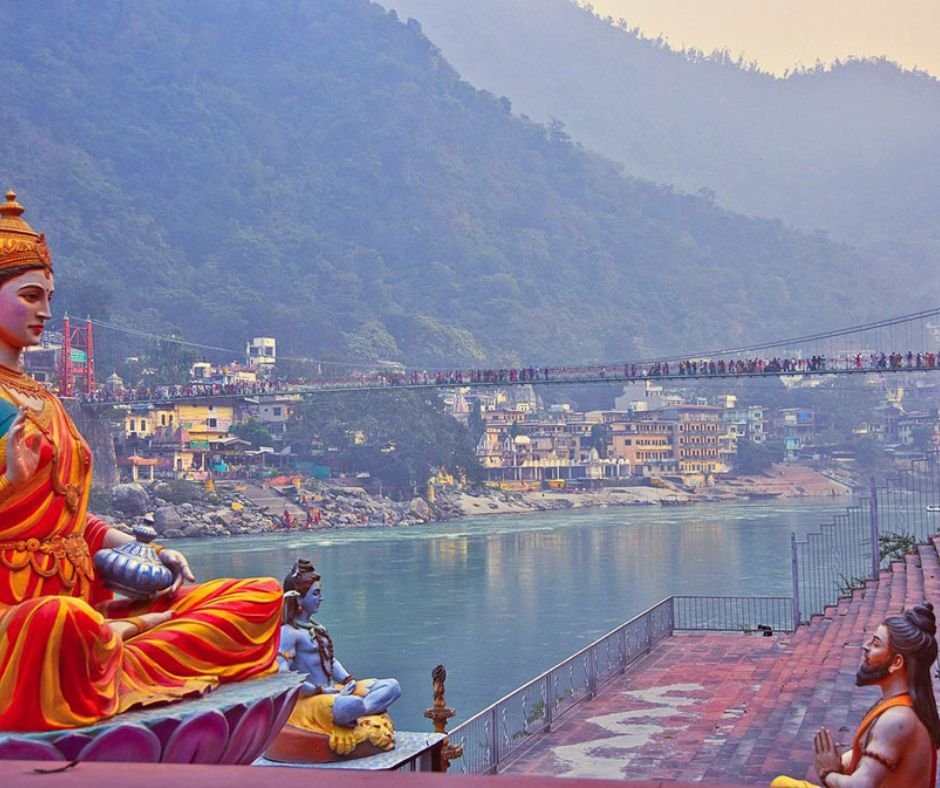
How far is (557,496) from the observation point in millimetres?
48188

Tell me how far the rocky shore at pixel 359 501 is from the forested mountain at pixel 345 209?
12.0 m

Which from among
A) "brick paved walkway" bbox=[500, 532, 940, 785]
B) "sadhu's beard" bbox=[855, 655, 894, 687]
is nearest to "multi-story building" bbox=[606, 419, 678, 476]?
"brick paved walkway" bbox=[500, 532, 940, 785]

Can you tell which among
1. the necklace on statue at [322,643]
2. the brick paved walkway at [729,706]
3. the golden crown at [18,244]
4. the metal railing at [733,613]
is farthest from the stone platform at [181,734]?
the metal railing at [733,613]

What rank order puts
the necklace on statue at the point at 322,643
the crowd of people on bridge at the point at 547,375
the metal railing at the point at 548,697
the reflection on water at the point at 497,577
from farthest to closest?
the crowd of people on bridge at the point at 547,375
the reflection on water at the point at 497,577
the metal railing at the point at 548,697
the necklace on statue at the point at 322,643

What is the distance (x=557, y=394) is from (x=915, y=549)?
4936 centimetres

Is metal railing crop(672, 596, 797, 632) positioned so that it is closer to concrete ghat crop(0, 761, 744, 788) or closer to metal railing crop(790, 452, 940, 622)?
metal railing crop(790, 452, 940, 622)

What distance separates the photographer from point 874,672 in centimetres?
257

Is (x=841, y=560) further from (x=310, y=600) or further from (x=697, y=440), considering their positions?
(x=697, y=440)

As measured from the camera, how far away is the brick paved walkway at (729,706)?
706cm

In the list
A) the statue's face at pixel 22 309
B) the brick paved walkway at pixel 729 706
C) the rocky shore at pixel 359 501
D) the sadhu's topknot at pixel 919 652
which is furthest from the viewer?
the rocky shore at pixel 359 501

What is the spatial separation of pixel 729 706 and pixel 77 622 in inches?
255

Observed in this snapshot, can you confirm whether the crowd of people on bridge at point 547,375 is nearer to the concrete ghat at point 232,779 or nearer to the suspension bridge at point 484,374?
the suspension bridge at point 484,374

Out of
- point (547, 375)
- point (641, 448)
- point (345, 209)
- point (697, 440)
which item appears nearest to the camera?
point (547, 375)

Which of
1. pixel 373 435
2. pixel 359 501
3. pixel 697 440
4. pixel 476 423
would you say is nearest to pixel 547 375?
pixel 359 501
